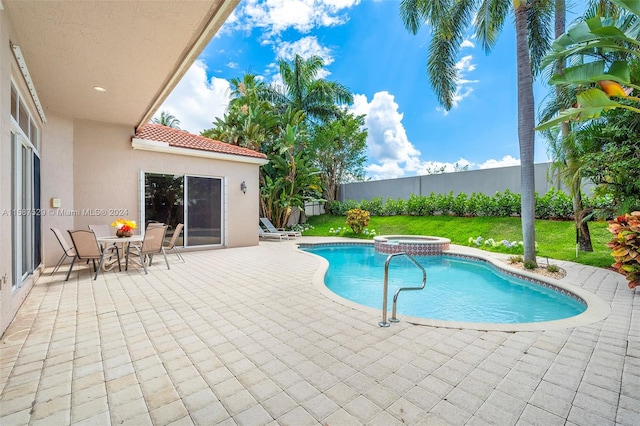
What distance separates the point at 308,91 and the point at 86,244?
18.9 meters

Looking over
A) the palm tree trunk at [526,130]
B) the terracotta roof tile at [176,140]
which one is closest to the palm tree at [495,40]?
the palm tree trunk at [526,130]

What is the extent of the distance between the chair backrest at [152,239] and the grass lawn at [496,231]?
32.1 ft

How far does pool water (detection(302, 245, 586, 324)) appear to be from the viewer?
5309 millimetres

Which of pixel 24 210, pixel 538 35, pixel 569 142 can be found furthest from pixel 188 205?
pixel 538 35

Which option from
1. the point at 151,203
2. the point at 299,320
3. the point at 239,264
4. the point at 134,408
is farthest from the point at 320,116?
the point at 134,408

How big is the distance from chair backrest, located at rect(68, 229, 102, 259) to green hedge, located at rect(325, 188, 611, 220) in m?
13.3

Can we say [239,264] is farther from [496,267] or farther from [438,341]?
[496,267]

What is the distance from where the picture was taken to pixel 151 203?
31.3 feet

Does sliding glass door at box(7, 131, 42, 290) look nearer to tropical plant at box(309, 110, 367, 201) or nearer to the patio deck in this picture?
the patio deck

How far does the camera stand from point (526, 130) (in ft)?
24.6

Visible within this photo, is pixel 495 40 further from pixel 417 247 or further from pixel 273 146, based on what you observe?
pixel 273 146

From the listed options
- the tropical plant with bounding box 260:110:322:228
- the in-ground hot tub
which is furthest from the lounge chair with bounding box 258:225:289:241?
→ the in-ground hot tub

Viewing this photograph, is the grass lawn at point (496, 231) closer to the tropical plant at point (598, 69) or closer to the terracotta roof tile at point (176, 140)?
the tropical plant at point (598, 69)

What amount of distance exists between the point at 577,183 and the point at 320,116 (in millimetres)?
17312
